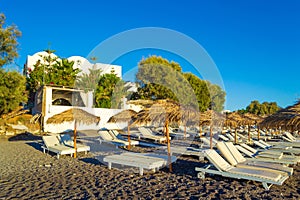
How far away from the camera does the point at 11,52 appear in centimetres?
1884

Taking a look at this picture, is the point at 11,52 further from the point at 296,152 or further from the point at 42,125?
the point at 296,152

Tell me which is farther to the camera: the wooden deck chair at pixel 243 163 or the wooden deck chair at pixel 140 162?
the wooden deck chair at pixel 140 162

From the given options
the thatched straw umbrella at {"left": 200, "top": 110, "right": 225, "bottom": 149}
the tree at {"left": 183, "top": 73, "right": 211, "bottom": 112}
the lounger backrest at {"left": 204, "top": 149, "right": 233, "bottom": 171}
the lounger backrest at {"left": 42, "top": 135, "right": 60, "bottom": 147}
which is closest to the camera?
the lounger backrest at {"left": 204, "top": 149, "right": 233, "bottom": 171}

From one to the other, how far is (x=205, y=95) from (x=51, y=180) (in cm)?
2635

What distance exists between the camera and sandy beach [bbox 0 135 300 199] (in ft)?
16.4

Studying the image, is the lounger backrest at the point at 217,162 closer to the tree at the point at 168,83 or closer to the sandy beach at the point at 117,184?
the sandy beach at the point at 117,184

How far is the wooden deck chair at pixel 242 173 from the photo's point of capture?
5.33 meters

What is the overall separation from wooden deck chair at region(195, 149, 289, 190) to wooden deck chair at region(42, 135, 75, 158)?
5.32 metres

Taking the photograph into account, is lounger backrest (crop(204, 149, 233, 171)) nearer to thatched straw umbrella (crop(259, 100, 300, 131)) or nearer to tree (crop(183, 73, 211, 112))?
thatched straw umbrella (crop(259, 100, 300, 131))

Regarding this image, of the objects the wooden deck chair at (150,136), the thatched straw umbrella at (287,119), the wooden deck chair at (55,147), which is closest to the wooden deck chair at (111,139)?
the wooden deck chair at (150,136)

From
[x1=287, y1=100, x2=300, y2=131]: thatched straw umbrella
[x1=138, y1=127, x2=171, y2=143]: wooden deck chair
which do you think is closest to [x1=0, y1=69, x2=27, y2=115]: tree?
[x1=138, y1=127, x2=171, y2=143]: wooden deck chair

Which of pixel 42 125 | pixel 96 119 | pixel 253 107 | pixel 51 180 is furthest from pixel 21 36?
pixel 253 107

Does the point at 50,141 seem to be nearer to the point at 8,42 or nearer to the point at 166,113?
the point at 166,113

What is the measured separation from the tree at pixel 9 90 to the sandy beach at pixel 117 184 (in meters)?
10.5
